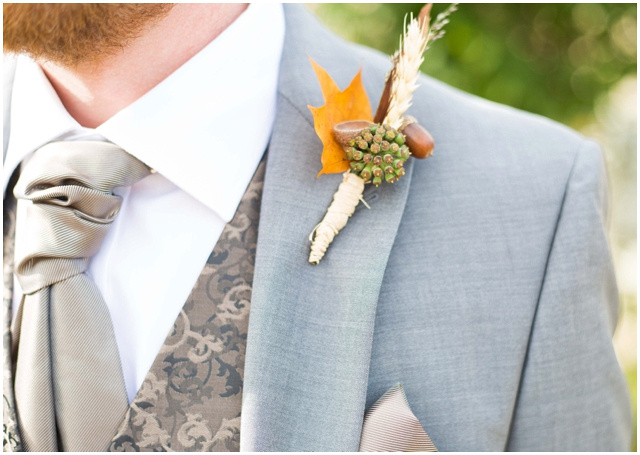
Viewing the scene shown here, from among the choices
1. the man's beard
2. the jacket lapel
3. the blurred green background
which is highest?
the blurred green background

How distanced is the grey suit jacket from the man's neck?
5.5 inches

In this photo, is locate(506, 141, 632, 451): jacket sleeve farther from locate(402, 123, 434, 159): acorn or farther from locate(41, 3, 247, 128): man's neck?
locate(41, 3, 247, 128): man's neck

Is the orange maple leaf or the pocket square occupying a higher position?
the orange maple leaf

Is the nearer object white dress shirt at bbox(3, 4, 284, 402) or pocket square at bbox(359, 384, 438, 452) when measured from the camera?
pocket square at bbox(359, 384, 438, 452)

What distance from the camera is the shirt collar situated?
37.3 inches

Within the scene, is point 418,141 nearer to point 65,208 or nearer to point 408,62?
point 408,62

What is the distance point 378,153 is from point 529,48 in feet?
5.93

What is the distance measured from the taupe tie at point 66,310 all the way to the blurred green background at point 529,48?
1746 mm

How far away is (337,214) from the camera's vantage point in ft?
3.00

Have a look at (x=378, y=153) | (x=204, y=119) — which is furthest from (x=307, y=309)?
(x=204, y=119)

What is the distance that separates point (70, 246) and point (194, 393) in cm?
31

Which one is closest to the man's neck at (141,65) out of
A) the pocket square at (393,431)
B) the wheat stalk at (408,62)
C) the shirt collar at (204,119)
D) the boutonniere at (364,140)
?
the shirt collar at (204,119)

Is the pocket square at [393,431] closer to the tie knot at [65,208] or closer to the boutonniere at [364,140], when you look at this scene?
the boutonniere at [364,140]

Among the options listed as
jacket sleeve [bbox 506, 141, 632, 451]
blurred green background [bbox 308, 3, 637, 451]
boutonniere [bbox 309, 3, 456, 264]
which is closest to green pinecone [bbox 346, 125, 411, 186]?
boutonniere [bbox 309, 3, 456, 264]
